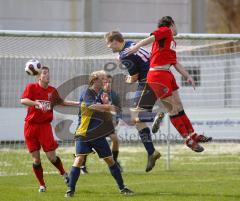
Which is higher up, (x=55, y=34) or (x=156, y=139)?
(x=55, y=34)

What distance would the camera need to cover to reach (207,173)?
58.2ft

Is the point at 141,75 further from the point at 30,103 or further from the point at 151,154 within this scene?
the point at 30,103

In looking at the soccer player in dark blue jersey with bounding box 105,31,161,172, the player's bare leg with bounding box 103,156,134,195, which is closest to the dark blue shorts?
the soccer player in dark blue jersey with bounding box 105,31,161,172

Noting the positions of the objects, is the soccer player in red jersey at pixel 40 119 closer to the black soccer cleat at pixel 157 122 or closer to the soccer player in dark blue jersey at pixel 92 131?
the soccer player in dark blue jersey at pixel 92 131

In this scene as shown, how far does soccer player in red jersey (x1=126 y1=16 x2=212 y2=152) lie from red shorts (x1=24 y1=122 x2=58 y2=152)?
2002 millimetres

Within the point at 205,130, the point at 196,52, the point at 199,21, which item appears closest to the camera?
the point at 196,52

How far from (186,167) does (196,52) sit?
3.23 m

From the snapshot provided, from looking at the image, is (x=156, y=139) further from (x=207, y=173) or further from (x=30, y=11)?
(x=30, y=11)

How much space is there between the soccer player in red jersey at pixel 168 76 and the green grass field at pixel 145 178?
100 centimetres

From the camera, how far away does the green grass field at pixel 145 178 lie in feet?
44.6

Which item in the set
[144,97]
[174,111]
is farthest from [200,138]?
[144,97]

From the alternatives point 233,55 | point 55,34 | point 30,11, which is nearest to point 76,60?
point 55,34

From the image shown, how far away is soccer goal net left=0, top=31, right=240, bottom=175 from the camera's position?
57.8ft

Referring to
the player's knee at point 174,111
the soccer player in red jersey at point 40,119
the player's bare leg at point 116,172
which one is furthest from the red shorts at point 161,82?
the soccer player in red jersey at point 40,119
